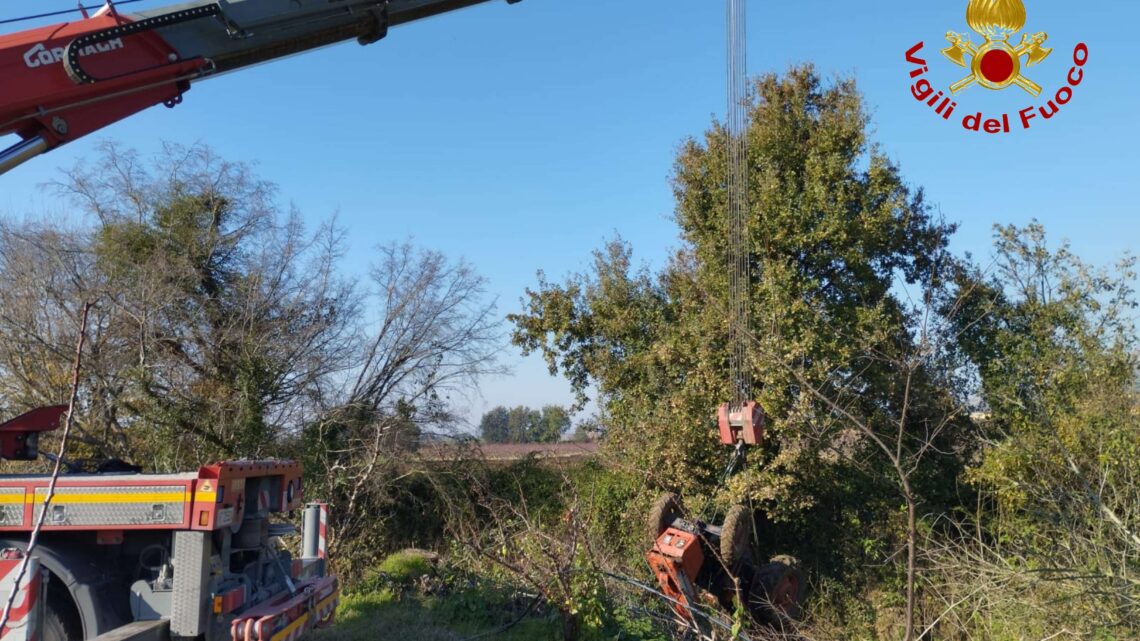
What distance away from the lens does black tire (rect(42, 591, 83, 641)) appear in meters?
5.56

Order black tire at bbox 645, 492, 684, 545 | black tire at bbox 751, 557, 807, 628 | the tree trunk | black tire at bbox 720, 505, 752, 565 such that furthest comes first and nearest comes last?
black tire at bbox 645, 492, 684, 545 → black tire at bbox 751, 557, 807, 628 → black tire at bbox 720, 505, 752, 565 → the tree trunk

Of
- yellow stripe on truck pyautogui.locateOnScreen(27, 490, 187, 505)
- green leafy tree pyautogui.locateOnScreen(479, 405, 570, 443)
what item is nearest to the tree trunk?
yellow stripe on truck pyautogui.locateOnScreen(27, 490, 187, 505)

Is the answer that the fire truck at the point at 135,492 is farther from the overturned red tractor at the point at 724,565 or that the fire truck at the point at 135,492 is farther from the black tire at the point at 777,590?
the black tire at the point at 777,590

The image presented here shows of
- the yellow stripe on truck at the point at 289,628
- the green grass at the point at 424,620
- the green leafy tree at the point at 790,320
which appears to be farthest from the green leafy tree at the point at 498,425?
the yellow stripe on truck at the point at 289,628

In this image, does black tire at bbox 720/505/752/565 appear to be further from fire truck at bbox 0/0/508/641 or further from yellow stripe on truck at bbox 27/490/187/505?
yellow stripe on truck at bbox 27/490/187/505

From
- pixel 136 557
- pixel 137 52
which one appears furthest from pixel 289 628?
pixel 137 52

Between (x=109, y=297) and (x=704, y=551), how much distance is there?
31.8 ft

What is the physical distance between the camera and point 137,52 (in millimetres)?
5398

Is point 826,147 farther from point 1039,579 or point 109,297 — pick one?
point 109,297

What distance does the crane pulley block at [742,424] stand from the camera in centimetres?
741

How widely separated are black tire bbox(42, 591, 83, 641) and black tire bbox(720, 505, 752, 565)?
5418mm

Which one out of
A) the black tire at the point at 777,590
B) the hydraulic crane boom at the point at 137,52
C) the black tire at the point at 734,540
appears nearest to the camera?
the hydraulic crane boom at the point at 137,52

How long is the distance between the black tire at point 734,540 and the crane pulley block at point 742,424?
107cm

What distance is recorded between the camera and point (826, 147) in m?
13.6
